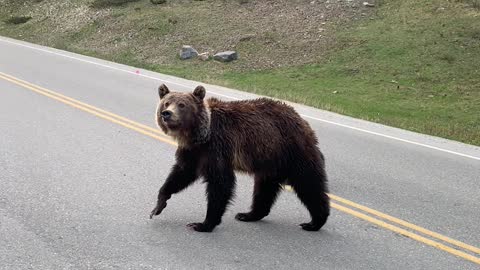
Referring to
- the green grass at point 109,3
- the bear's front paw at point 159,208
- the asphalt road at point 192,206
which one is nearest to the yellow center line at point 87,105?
the asphalt road at point 192,206

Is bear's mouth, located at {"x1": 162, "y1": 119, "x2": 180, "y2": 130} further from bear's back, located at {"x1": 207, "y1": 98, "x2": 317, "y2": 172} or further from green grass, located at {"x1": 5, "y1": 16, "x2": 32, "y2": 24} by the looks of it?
green grass, located at {"x1": 5, "y1": 16, "x2": 32, "y2": 24}

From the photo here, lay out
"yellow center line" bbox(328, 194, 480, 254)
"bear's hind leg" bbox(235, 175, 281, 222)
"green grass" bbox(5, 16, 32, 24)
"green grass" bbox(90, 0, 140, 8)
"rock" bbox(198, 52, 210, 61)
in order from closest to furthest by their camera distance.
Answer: "yellow center line" bbox(328, 194, 480, 254), "bear's hind leg" bbox(235, 175, 281, 222), "rock" bbox(198, 52, 210, 61), "green grass" bbox(90, 0, 140, 8), "green grass" bbox(5, 16, 32, 24)

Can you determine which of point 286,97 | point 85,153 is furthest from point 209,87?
point 85,153

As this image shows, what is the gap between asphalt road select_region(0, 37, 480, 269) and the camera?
5.38 metres

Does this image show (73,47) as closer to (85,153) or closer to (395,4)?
(395,4)

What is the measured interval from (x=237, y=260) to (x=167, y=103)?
1496 millimetres

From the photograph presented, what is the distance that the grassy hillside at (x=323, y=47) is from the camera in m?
17.7

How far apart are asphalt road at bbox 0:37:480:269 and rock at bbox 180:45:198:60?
12.9 meters

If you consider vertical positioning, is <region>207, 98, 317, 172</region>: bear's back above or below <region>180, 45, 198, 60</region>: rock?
above

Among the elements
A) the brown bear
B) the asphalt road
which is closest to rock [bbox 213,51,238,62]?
the asphalt road

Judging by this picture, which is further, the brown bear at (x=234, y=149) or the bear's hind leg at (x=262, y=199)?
the bear's hind leg at (x=262, y=199)

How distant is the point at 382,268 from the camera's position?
5324 mm

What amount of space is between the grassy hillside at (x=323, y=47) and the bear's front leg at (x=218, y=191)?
8.30m

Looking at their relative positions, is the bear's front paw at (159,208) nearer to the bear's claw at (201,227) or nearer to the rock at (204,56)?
the bear's claw at (201,227)
